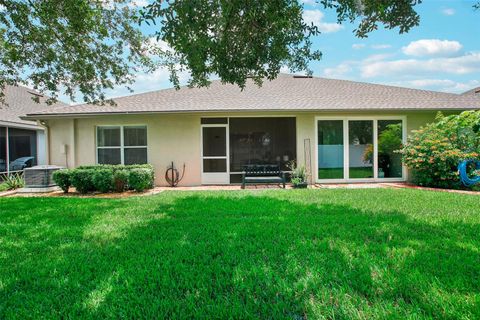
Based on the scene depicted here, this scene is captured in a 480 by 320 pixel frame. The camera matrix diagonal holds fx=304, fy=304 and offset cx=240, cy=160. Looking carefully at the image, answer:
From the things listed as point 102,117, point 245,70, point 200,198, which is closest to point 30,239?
point 200,198

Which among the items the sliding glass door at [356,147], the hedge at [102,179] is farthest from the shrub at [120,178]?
the sliding glass door at [356,147]

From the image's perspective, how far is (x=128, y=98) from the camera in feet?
45.5

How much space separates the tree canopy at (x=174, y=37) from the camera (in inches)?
201

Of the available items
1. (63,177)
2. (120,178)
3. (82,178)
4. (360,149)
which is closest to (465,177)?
(360,149)

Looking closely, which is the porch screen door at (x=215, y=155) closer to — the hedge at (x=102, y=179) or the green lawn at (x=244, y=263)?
the hedge at (x=102, y=179)

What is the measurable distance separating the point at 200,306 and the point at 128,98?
12.8m

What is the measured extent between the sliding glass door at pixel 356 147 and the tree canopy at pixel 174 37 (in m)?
5.30

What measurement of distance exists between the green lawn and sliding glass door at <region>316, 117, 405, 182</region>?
18.1 feet

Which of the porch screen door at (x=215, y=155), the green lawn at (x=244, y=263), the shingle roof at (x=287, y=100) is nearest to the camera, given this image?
the green lawn at (x=244, y=263)

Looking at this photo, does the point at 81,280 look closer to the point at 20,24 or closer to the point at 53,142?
the point at 20,24

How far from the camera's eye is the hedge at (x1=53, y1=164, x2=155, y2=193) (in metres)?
9.96

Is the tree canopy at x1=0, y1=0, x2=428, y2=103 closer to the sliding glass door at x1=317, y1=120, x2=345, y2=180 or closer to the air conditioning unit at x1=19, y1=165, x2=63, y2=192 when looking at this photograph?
the air conditioning unit at x1=19, y1=165, x2=63, y2=192

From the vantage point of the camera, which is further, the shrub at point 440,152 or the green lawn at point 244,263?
the shrub at point 440,152

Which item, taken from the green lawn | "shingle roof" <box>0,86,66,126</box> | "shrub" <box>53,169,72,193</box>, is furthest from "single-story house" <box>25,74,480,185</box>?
the green lawn
